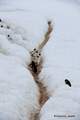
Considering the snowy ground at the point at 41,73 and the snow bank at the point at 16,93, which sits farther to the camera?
the snowy ground at the point at 41,73

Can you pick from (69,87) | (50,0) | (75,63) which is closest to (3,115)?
(69,87)

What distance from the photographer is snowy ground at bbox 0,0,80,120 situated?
15.3 metres

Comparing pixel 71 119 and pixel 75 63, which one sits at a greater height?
pixel 71 119

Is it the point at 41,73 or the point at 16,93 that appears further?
the point at 41,73

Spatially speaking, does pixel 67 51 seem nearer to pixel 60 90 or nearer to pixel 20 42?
pixel 20 42

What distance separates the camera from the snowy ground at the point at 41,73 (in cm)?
1527

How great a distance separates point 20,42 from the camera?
98.9ft

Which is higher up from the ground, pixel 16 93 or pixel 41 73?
pixel 16 93

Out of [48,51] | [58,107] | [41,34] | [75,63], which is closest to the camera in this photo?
[58,107]

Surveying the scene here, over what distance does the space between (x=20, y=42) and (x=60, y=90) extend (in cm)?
1377

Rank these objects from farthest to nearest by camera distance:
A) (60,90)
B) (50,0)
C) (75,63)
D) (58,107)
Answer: (50,0) → (75,63) → (60,90) → (58,107)

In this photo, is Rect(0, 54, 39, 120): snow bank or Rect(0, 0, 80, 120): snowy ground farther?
Rect(0, 0, 80, 120): snowy ground

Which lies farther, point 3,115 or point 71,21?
point 71,21

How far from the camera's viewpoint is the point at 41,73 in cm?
2331
